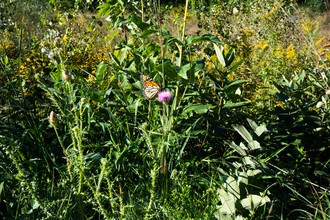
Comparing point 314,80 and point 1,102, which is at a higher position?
point 1,102

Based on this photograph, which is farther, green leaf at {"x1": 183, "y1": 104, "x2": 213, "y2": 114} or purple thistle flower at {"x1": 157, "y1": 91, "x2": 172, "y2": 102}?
green leaf at {"x1": 183, "y1": 104, "x2": 213, "y2": 114}

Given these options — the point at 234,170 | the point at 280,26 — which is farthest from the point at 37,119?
the point at 280,26

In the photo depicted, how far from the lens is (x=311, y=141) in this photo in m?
1.50

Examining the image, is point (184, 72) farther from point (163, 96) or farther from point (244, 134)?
point (244, 134)

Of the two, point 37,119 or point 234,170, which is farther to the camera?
point 37,119

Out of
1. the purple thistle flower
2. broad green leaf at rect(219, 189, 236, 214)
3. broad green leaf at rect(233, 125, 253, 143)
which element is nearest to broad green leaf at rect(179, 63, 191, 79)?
the purple thistle flower

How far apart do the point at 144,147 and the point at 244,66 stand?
1581 millimetres

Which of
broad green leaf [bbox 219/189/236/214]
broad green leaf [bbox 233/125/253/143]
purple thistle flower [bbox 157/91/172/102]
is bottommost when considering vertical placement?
broad green leaf [bbox 219/189/236/214]

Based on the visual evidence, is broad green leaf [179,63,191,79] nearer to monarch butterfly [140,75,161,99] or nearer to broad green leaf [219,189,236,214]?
monarch butterfly [140,75,161,99]

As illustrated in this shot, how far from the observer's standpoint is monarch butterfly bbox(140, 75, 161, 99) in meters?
1.41

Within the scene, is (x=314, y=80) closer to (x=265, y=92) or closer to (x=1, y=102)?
(x=265, y=92)

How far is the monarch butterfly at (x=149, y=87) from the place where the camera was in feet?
4.63

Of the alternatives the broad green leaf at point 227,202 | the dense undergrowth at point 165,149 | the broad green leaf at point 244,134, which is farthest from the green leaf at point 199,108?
the broad green leaf at point 227,202

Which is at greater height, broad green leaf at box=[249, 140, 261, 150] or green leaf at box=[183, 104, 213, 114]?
green leaf at box=[183, 104, 213, 114]
